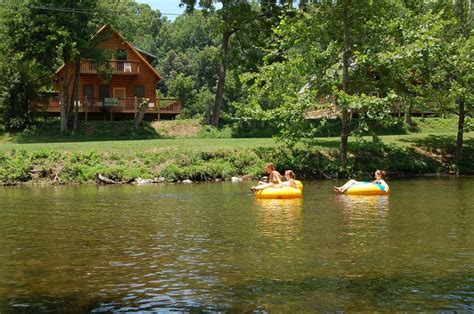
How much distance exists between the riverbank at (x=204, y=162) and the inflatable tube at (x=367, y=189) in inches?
325

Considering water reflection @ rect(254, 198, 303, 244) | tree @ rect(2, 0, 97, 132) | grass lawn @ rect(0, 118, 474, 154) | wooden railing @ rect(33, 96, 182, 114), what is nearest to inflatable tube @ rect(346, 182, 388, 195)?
water reflection @ rect(254, 198, 303, 244)

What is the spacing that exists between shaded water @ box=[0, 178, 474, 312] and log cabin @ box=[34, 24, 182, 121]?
2927 cm

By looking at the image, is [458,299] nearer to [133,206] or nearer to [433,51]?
[133,206]

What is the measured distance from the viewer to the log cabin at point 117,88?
4988cm

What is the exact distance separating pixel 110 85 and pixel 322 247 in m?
44.7

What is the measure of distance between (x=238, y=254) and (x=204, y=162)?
61.2 ft

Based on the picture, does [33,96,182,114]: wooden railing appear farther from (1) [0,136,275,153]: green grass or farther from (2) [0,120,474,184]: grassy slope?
(2) [0,120,474,184]: grassy slope

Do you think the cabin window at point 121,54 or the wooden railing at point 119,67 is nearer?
the wooden railing at point 119,67

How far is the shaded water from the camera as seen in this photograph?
9.13m

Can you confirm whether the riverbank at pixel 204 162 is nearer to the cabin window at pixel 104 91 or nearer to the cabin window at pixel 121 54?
the cabin window at pixel 121 54

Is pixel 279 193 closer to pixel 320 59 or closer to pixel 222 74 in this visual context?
pixel 320 59

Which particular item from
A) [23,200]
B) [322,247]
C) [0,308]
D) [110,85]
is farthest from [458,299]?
[110,85]

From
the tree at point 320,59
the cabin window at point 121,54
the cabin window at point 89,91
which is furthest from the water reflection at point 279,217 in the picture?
the cabin window at point 89,91

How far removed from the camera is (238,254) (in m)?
12.3
